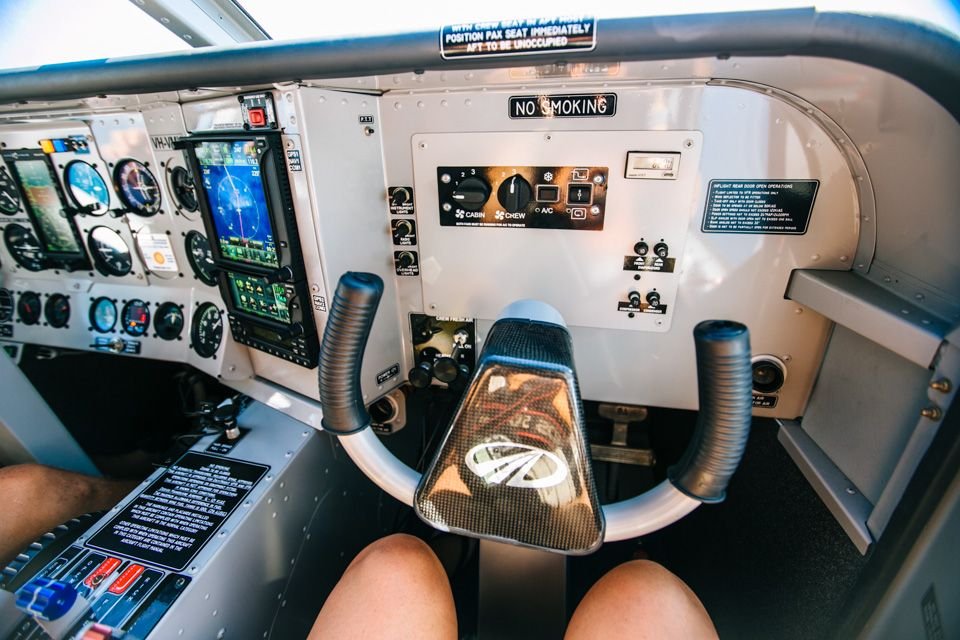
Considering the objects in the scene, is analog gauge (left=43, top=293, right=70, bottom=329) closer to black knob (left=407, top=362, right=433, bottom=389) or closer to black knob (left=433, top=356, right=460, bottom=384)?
black knob (left=407, top=362, right=433, bottom=389)

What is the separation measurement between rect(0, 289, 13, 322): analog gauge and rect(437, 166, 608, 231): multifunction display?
260cm

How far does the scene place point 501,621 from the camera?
1.24m

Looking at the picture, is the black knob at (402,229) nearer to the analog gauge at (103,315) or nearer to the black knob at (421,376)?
the black knob at (421,376)

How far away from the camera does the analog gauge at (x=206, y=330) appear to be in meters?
1.71

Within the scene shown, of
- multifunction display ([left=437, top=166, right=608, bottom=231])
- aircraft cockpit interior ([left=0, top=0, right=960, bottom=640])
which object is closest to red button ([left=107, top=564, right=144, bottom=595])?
aircraft cockpit interior ([left=0, top=0, right=960, bottom=640])

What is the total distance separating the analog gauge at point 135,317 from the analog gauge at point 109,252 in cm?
17

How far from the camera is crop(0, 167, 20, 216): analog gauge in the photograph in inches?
78.7

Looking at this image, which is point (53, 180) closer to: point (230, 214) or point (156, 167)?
point (156, 167)

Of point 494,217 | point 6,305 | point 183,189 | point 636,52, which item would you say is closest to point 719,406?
point 636,52

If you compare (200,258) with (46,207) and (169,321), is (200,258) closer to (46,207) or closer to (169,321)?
(169,321)

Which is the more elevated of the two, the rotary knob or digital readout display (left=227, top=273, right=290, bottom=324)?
digital readout display (left=227, top=273, right=290, bottom=324)

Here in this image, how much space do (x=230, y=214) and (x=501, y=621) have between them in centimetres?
154

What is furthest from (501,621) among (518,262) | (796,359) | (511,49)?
(511,49)

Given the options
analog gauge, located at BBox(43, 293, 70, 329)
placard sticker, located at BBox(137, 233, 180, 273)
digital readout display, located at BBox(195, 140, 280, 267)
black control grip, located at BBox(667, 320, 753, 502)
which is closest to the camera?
black control grip, located at BBox(667, 320, 753, 502)
